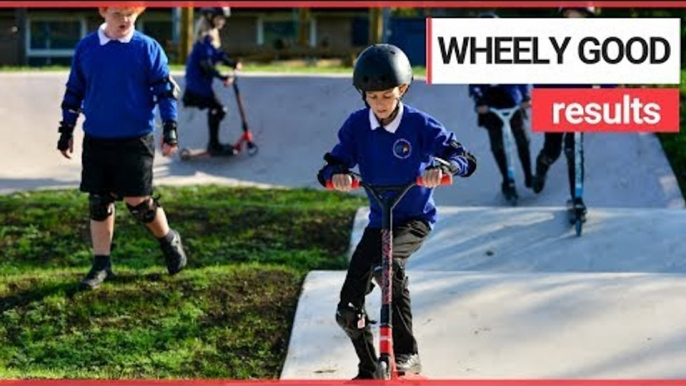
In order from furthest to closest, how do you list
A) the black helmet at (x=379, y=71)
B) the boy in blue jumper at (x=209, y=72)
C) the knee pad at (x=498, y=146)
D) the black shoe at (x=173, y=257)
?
the boy in blue jumper at (x=209, y=72), the knee pad at (x=498, y=146), the black shoe at (x=173, y=257), the black helmet at (x=379, y=71)

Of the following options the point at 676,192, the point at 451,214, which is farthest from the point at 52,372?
the point at 676,192

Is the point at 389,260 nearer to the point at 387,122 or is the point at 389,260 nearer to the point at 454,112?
the point at 387,122

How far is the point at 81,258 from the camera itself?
7590 millimetres

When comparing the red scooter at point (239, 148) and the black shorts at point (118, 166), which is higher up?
the black shorts at point (118, 166)

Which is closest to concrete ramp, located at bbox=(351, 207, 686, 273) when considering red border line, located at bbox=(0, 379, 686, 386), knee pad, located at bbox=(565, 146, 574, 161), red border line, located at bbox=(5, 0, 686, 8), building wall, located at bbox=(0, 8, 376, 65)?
knee pad, located at bbox=(565, 146, 574, 161)

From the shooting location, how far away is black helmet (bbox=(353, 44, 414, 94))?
4535 mm

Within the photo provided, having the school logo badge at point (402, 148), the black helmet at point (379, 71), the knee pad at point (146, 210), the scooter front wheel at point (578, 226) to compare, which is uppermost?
the black helmet at point (379, 71)

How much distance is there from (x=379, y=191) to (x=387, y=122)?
34cm

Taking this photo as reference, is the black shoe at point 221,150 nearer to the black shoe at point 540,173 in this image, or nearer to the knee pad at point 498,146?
the knee pad at point 498,146

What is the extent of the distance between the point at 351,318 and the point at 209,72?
7721 millimetres

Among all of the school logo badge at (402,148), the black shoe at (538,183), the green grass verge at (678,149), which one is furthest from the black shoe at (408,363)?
Result: the green grass verge at (678,149)

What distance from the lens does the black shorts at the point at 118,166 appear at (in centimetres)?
643

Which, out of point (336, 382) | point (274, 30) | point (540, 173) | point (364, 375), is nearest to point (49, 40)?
point (274, 30)

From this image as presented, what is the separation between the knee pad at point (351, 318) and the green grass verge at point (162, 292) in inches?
27.5
